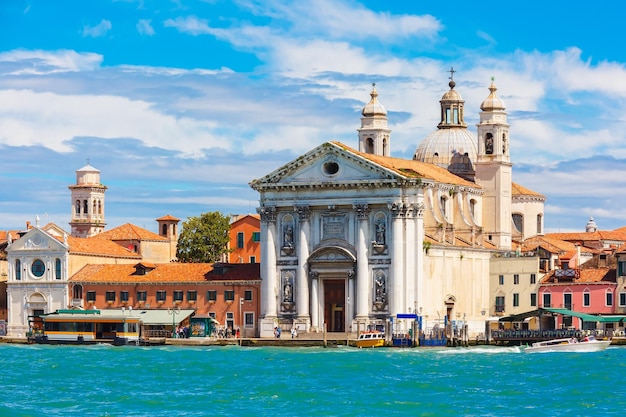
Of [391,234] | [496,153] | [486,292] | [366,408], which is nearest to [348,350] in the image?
[391,234]

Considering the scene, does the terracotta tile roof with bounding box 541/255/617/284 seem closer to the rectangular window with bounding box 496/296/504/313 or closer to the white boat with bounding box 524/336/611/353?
the rectangular window with bounding box 496/296/504/313

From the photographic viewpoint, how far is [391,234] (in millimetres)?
84938

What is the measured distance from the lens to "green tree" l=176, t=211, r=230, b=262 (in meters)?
105

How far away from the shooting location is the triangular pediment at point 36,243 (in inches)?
3663

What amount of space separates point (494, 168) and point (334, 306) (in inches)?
578

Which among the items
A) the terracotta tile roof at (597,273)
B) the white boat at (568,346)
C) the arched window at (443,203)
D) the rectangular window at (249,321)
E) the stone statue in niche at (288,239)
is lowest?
the white boat at (568,346)

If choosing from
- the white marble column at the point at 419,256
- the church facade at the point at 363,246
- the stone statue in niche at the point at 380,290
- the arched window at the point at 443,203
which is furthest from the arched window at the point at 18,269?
the arched window at the point at 443,203

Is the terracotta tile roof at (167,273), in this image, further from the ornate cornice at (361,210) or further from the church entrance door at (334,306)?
the ornate cornice at (361,210)

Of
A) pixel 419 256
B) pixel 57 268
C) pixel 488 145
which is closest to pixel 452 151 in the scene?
pixel 488 145

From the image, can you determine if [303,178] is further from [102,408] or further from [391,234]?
[102,408]

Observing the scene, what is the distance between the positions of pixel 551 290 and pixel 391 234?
9.34m

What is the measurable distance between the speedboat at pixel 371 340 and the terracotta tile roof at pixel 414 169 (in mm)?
7719

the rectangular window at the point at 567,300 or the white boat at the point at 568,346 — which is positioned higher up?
the rectangular window at the point at 567,300

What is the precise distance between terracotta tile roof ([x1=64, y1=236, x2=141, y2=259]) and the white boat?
2739 cm
